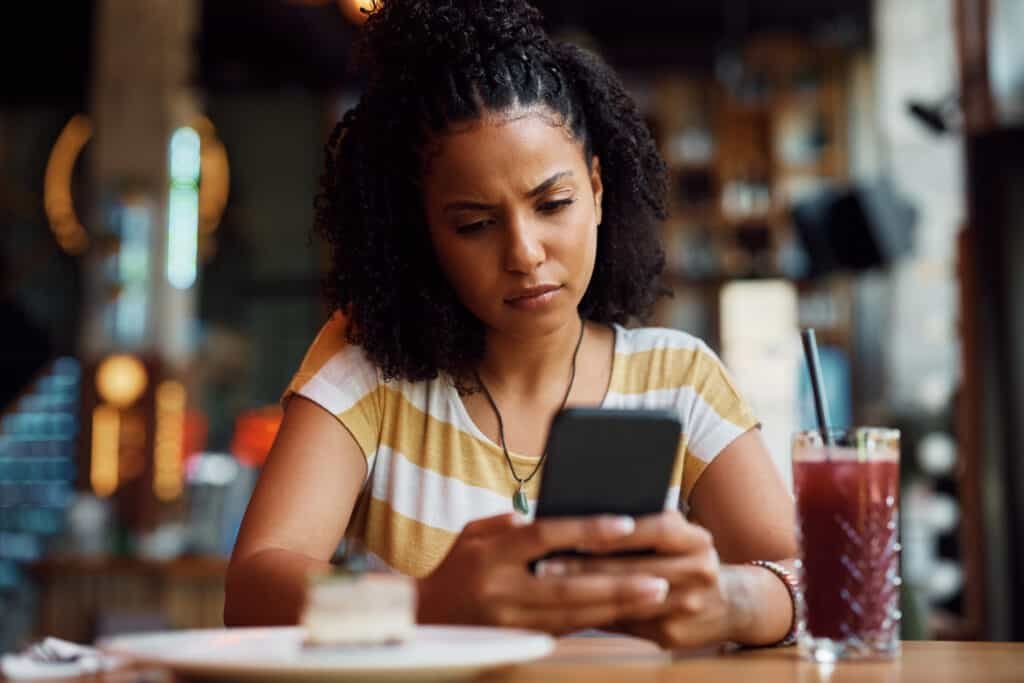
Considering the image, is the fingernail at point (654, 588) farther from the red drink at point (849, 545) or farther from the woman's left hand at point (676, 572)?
the red drink at point (849, 545)

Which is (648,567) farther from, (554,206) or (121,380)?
(121,380)

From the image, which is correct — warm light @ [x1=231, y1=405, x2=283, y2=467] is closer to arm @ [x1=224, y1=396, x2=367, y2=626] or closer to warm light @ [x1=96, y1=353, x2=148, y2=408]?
warm light @ [x1=96, y1=353, x2=148, y2=408]

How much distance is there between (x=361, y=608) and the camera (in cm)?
93

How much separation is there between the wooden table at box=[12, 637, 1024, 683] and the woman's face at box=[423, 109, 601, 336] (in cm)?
46

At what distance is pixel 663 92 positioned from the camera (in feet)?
36.0

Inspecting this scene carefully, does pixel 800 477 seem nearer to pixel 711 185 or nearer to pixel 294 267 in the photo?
pixel 711 185

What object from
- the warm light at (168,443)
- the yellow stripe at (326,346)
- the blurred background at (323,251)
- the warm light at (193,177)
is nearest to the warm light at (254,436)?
the blurred background at (323,251)

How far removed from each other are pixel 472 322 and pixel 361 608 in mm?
855

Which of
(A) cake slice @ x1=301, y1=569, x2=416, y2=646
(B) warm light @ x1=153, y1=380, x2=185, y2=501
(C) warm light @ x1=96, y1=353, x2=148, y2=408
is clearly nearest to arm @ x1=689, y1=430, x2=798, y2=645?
(A) cake slice @ x1=301, y1=569, x2=416, y2=646

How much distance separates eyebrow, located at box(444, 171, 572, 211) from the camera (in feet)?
4.85

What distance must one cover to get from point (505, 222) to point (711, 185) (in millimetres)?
9572

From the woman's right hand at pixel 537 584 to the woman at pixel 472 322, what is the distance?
0.25m

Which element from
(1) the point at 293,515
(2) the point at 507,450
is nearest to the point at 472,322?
(2) the point at 507,450

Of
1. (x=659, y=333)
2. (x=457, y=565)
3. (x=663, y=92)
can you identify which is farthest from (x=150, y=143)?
(x=457, y=565)
